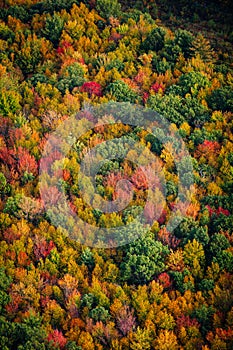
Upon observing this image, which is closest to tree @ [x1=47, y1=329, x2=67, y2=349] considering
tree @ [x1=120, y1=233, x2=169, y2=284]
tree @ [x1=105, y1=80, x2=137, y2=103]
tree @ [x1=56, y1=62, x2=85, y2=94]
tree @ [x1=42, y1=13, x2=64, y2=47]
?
tree @ [x1=120, y1=233, x2=169, y2=284]

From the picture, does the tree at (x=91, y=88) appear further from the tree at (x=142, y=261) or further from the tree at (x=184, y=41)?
the tree at (x=142, y=261)

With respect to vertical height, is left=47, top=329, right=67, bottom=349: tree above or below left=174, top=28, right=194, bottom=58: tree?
below

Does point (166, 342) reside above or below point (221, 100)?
below

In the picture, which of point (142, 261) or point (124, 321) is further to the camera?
point (142, 261)

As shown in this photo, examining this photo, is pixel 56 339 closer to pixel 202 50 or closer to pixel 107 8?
pixel 202 50

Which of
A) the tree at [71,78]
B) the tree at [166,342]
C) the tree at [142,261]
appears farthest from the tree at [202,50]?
the tree at [166,342]

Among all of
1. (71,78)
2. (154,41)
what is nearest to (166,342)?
(71,78)

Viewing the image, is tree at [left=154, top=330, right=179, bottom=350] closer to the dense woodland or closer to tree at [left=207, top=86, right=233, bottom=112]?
the dense woodland

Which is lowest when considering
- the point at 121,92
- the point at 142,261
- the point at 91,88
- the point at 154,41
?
the point at 142,261

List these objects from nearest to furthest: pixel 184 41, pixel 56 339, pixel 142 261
A: 1. pixel 56 339
2. pixel 142 261
3. pixel 184 41
